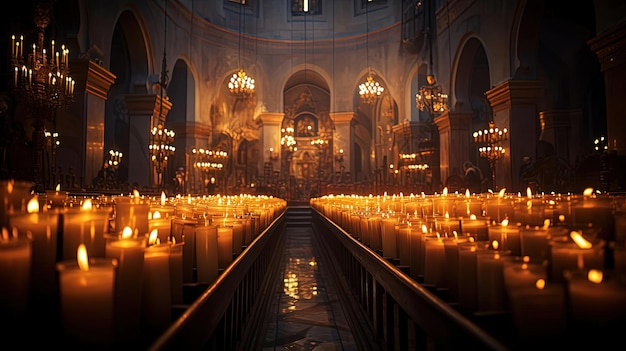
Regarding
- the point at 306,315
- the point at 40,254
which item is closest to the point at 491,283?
the point at 40,254

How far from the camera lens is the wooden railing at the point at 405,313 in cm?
97

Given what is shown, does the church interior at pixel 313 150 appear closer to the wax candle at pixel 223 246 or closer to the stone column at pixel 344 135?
the wax candle at pixel 223 246

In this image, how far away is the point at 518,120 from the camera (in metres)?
10.4

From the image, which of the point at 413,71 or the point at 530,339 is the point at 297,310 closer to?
the point at 530,339

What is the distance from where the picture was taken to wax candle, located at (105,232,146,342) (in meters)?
0.90

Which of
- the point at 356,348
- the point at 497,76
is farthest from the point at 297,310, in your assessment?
the point at 497,76

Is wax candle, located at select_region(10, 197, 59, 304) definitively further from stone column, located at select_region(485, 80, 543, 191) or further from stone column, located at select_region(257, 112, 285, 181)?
stone column, located at select_region(257, 112, 285, 181)

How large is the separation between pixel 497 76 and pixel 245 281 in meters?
10.3

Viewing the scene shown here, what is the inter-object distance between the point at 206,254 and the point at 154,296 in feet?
1.69

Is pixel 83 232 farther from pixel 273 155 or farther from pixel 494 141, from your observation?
pixel 273 155

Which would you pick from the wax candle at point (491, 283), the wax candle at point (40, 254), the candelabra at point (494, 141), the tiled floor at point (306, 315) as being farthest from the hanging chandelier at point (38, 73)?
the candelabra at point (494, 141)

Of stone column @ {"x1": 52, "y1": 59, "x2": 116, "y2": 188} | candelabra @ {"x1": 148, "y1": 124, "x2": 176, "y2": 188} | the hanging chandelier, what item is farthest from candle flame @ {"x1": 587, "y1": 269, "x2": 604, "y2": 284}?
candelabra @ {"x1": 148, "y1": 124, "x2": 176, "y2": 188}

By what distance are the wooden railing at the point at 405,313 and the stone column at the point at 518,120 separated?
8.38 meters

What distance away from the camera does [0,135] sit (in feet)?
17.6
